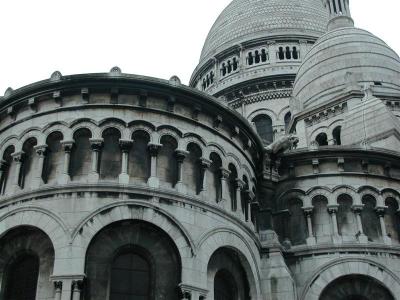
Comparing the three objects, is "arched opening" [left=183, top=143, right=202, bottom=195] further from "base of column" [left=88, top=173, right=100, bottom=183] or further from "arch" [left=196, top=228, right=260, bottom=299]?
"base of column" [left=88, top=173, right=100, bottom=183]

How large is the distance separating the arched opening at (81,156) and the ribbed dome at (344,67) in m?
20.9

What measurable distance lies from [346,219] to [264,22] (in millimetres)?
33722

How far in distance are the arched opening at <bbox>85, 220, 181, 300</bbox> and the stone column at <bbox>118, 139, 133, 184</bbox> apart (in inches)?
52.2

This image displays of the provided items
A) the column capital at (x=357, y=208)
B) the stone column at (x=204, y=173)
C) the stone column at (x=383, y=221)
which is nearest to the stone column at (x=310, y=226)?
the column capital at (x=357, y=208)

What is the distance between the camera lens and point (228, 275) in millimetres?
19922

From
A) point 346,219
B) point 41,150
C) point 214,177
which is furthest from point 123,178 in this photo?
point 346,219

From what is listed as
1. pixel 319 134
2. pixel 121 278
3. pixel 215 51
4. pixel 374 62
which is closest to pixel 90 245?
pixel 121 278

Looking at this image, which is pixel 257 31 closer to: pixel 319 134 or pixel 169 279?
pixel 319 134

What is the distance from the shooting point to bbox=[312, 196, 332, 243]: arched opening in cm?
2388

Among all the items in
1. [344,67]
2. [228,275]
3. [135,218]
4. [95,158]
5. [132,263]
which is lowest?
[132,263]

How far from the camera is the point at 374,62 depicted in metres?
39.5

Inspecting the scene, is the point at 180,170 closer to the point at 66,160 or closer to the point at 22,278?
the point at 66,160

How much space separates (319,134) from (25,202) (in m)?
21.6

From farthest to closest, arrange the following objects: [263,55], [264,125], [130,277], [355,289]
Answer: [263,55], [264,125], [355,289], [130,277]
